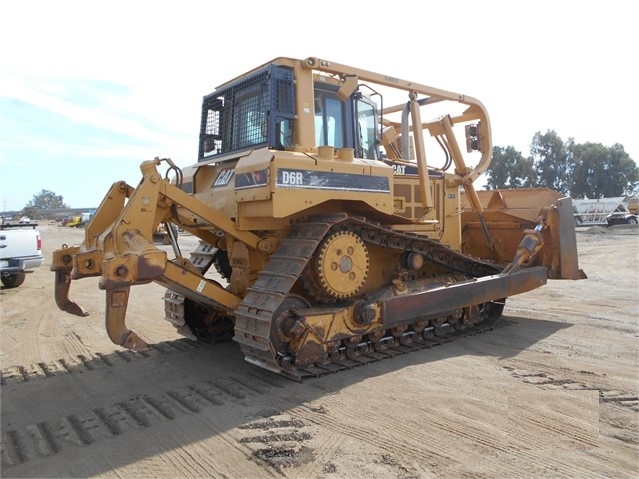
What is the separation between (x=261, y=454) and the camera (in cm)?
375

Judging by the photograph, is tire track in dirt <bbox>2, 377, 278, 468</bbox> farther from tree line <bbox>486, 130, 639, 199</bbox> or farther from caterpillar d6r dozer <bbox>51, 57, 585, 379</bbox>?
tree line <bbox>486, 130, 639, 199</bbox>

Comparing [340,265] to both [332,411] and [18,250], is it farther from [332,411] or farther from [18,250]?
[18,250]

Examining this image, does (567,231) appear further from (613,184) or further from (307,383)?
(613,184)

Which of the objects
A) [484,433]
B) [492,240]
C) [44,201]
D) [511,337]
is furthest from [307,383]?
[44,201]

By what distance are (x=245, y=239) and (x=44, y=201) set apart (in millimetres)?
152112

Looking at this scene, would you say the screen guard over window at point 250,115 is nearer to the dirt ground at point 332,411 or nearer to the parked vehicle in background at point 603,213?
the dirt ground at point 332,411

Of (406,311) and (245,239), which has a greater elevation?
(245,239)

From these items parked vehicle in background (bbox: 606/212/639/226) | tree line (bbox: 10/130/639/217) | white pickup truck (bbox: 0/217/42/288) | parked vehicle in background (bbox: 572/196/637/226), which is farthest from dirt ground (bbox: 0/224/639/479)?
→ tree line (bbox: 10/130/639/217)

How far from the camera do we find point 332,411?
4.53m

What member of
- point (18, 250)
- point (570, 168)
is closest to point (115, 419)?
point (18, 250)

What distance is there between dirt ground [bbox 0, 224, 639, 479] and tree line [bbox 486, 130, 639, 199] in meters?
54.2

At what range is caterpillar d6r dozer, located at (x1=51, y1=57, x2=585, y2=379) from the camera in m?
5.18

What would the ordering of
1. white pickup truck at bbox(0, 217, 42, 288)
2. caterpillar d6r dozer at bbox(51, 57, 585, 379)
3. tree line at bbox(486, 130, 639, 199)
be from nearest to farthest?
caterpillar d6r dozer at bbox(51, 57, 585, 379) < white pickup truck at bbox(0, 217, 42, 288) < tree line at bbox(486, 130, 639, 199)

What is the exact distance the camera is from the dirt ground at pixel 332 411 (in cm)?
361
